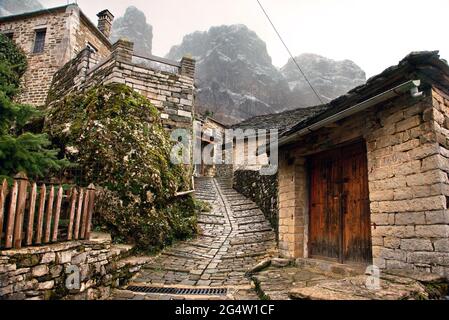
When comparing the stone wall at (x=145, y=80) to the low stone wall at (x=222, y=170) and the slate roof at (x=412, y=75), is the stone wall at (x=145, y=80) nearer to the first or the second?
the slate roof at (x=412, y=75)

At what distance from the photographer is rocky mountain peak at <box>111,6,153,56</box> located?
48.5m

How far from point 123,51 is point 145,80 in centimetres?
111

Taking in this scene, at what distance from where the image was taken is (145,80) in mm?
8719

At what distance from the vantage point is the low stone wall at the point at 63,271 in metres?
3.01

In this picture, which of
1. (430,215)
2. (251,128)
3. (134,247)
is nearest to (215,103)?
(251,128)

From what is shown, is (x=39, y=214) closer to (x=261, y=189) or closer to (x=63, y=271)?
(x=63, y=271)

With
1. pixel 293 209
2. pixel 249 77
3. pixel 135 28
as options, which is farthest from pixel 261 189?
pixel 135 28

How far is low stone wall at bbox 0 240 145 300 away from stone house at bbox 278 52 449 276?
3.25 meters

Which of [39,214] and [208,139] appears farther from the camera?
[208,139]

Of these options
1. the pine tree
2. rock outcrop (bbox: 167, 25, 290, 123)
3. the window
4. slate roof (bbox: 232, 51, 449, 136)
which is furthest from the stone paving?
rock outcrop (bbox: 167, 25, 290, 123)

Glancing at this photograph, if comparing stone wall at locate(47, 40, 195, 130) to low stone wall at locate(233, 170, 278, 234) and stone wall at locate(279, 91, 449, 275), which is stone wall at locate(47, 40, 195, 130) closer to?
low stone wall at locate(233, 170, 278, 234)

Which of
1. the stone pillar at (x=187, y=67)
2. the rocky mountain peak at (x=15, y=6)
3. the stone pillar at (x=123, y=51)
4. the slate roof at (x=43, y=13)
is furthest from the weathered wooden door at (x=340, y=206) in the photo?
the rocky mountain peak at (x=15, y=6)

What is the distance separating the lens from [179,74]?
9.48 metres
